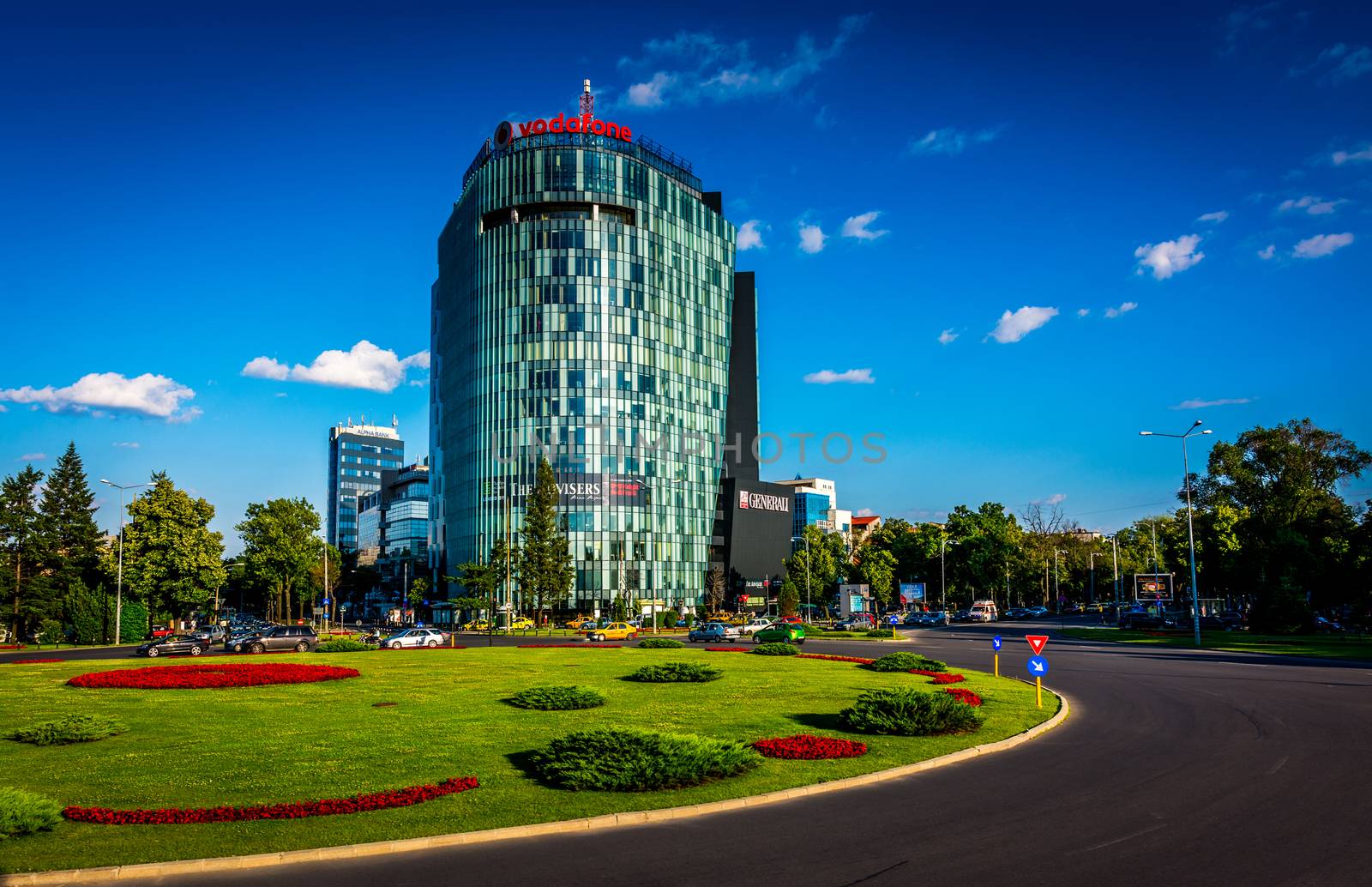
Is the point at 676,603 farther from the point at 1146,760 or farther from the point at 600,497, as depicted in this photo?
the point at 1146,760

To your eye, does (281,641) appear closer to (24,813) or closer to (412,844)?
(24,813)

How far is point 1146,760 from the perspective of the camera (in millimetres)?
18000

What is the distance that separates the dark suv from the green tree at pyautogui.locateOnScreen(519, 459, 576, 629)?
39753mm

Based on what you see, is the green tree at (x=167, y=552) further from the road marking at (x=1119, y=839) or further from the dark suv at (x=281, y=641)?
the road marking at (x=1119, y=839)

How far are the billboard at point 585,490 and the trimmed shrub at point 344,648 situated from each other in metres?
59.4

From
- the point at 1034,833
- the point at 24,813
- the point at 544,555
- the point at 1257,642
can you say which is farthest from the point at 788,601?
the point at 24,813

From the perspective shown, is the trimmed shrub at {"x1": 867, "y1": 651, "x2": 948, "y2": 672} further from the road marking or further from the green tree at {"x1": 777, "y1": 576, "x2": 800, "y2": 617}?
the green tree at {"x1": 777, "y1": 576, "x2": 800, "y2": 617}

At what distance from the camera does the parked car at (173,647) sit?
177 feet

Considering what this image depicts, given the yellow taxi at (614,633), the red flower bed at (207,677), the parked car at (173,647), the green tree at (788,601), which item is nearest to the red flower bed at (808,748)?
the red flower bed at (207,677)

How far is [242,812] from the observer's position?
13.5m

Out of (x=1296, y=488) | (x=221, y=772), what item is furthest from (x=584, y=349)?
(x=221, y=772)

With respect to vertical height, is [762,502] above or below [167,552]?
above

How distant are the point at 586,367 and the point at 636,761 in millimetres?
108575

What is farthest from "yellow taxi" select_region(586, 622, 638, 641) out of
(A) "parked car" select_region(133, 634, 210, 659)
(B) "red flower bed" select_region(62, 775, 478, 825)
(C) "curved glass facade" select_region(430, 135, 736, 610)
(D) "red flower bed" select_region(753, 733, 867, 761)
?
(B) "red flower bed" select_region(62, 775, 478, 825)
